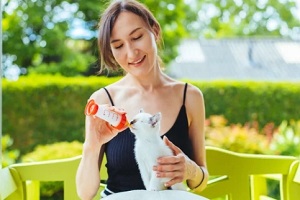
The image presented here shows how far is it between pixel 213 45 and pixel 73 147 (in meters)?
6.02

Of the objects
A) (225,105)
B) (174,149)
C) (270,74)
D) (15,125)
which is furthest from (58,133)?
(270,74)

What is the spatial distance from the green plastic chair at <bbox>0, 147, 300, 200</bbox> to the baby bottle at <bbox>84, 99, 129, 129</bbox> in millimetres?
457

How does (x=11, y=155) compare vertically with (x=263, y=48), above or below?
below

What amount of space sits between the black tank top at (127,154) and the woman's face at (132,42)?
13 centimetres

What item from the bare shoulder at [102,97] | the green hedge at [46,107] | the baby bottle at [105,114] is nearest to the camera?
the baby bottle at [105,114]

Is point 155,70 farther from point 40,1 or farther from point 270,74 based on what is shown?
point 270,74

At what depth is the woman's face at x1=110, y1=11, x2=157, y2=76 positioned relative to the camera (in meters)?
1.33

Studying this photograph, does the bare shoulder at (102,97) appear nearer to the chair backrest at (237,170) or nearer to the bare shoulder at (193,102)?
the bare shoulder at (193,102)

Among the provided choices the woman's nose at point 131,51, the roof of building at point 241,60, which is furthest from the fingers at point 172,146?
the roof of building at point 241,60

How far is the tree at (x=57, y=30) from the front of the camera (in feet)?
17.6

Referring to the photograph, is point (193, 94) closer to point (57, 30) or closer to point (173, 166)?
point (173, 166)

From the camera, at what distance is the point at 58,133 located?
4.62 metres

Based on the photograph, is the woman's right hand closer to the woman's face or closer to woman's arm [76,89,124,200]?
woman's arm [76,89,124,200]

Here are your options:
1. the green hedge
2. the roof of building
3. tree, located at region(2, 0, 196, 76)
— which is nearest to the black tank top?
the green hedge
